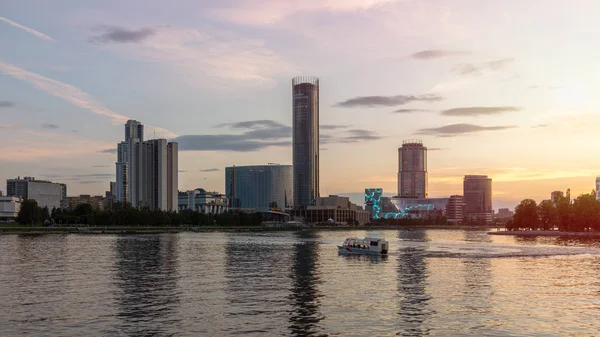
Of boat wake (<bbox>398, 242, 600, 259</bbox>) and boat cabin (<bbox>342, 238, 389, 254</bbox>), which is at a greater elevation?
boat cabin (<bbox>342, 238, 389, 254</bbox>)

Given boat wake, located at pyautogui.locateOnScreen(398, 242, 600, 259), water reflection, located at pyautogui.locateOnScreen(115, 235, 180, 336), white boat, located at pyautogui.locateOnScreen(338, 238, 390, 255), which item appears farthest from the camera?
boat wake, located at pyautogui.locateOnScreen(398, 242, 600, 259)

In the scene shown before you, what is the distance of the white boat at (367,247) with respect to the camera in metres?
144

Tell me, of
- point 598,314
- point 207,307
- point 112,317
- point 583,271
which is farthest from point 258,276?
point 583,271

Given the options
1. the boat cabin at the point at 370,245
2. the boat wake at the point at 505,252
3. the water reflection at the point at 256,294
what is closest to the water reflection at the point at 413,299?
the water reflection at the point at 256,294

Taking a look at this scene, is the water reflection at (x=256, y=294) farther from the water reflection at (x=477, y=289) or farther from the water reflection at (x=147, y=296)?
the water reflection at (x=477, y=289)

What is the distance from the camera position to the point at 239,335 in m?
51.7

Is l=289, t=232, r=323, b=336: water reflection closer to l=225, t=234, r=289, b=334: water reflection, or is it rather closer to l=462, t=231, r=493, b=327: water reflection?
l=225, t=234, r=289, b=334: water reflection

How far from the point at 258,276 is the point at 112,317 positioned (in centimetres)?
3736

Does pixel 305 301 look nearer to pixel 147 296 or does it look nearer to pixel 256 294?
pixel 256 294

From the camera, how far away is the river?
54875 mm

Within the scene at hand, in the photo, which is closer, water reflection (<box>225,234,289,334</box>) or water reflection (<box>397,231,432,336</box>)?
water reflection (<box>397,231,432,336</box>)

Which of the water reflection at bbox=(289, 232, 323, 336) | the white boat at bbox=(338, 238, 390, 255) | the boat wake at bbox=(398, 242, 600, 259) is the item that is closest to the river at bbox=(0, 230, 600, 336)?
the water reflection at bbox=(289, 232, 323, 336)

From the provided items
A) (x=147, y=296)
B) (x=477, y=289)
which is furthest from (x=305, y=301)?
(x=477, y=289)

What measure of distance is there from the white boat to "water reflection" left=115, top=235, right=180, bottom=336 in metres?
47.0
